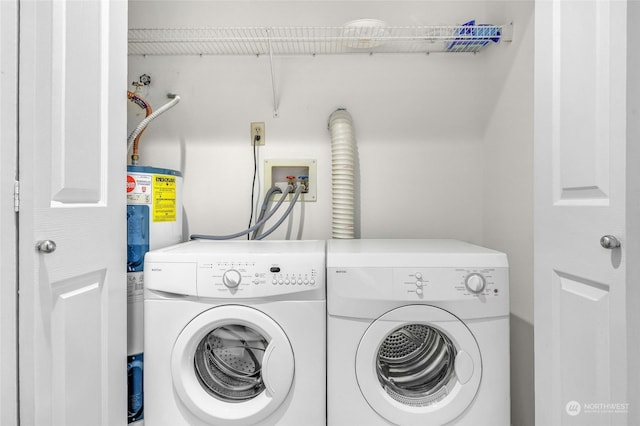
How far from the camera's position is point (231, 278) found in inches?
46.3

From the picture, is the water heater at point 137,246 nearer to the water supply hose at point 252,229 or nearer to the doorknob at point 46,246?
the water supply hose at point 252,229

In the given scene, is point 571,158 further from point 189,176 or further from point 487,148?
point 189,176

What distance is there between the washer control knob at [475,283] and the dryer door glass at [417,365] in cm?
18

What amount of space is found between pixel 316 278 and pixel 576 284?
72 centimetres

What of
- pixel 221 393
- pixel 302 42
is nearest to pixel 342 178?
pixel 302 42

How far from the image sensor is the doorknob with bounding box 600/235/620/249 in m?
0.69

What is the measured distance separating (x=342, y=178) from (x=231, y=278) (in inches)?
28.7

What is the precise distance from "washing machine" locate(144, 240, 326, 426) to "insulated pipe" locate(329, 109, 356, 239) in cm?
48

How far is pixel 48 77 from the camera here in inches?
32.2

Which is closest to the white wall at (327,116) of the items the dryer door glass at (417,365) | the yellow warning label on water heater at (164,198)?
the yellow warning label on water heater at (164,198)

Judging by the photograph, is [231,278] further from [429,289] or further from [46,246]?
[429,289]

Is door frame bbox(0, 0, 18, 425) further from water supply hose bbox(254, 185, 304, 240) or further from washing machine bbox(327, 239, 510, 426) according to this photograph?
water supply hose bbox(254, 185, 304, 240)

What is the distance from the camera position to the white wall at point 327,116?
1.77 metres

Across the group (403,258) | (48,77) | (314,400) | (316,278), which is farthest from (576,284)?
(48,77)
